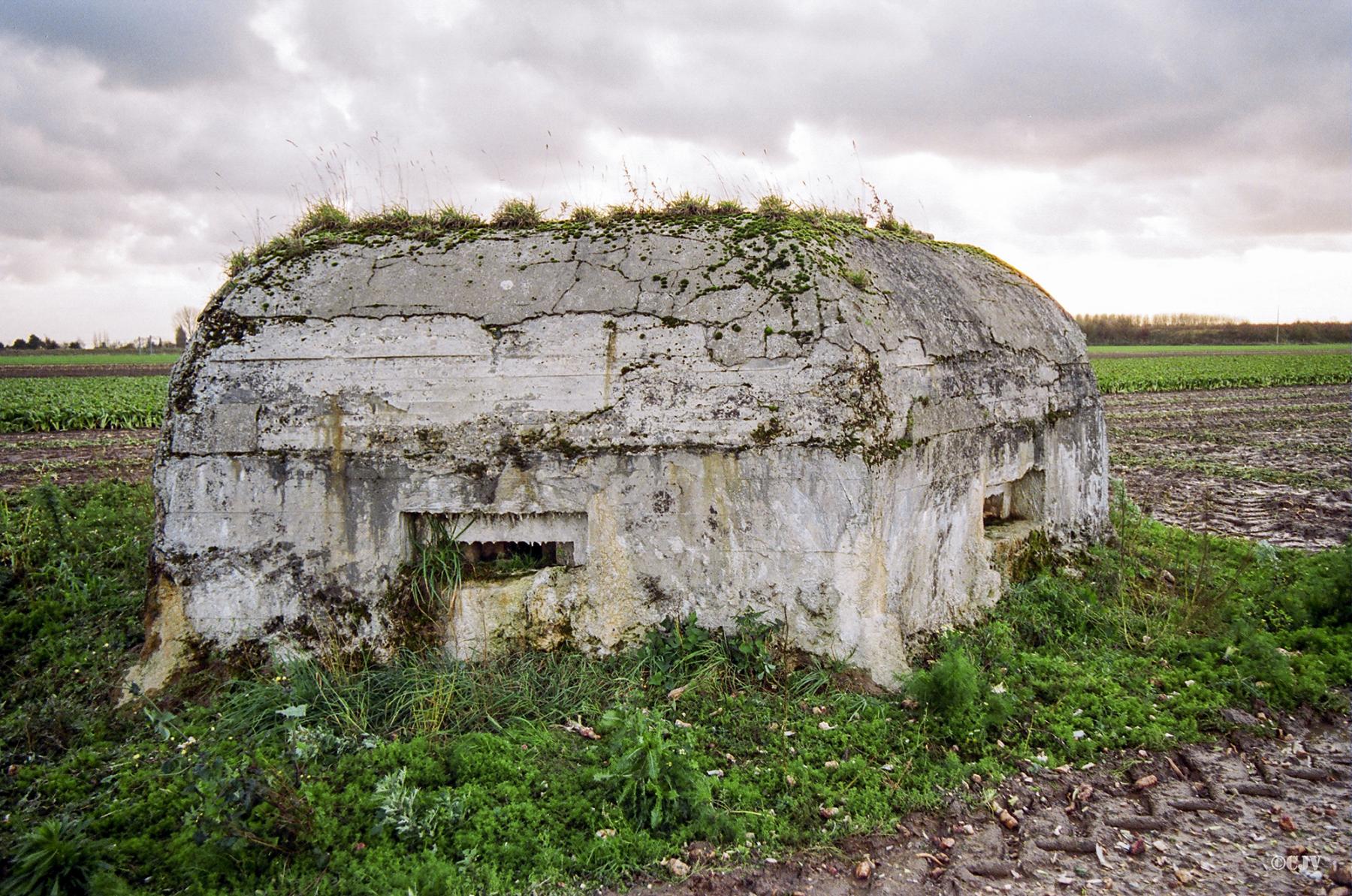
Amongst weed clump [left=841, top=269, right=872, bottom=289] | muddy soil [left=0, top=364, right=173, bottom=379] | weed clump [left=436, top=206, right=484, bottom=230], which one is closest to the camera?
weed clump [left=841, top=269, right=872, bottom=289]

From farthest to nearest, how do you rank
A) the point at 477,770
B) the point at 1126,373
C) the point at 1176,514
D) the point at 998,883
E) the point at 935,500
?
1. the point at 1126,373
2. the point at 1176,514
3. the point at 935,500
4. the point at 477,770
5. the point at 998,883

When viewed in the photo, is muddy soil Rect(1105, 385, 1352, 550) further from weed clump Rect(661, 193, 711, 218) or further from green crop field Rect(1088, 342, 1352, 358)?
green crop field Rect(1088, 342, 1352, 358)

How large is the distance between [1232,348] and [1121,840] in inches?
2589

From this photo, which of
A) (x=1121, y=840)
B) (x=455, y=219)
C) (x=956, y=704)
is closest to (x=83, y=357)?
(x=455, y=219)

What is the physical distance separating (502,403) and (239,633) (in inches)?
80.9

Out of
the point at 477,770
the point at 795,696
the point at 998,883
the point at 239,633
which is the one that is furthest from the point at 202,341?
the point at 998,883

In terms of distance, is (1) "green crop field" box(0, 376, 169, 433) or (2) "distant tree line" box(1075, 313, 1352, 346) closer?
(1) "green crop field" box(0, 376, 169, 433)

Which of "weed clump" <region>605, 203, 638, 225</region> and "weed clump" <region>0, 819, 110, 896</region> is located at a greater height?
"weed clump" <region>605, 203, 638, 225</region>

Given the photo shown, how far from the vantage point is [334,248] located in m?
4.95

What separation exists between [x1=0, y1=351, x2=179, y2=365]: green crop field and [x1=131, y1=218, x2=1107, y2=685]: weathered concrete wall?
5026 cm

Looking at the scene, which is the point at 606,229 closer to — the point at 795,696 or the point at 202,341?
the point at 202,341

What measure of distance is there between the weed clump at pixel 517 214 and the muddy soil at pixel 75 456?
6.34 m

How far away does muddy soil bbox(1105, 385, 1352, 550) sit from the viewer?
836 centimetres

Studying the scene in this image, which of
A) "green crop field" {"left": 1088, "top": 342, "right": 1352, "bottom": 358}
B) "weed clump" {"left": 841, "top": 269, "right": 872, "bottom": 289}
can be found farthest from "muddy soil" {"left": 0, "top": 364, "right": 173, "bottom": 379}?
"green crop field" {"left": 1088, "top": 342, "right": 1352, "bottom": 358}
